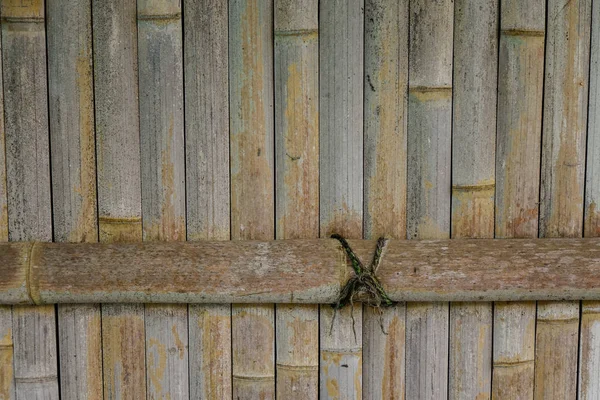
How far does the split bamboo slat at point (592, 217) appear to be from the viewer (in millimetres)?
2193

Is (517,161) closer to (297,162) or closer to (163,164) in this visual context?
(297,162)

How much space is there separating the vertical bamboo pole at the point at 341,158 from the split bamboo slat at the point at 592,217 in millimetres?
767

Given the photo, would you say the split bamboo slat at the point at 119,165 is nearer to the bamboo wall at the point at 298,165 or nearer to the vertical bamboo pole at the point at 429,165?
the bamboo wall at the point at 298,165

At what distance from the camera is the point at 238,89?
218 cm

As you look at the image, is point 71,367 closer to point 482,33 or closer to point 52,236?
point 52,236

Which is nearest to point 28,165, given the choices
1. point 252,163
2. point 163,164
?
point 163,164

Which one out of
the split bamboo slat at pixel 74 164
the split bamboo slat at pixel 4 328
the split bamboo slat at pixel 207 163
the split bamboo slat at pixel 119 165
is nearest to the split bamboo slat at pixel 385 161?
the split bamboo slat at pixel 207 163

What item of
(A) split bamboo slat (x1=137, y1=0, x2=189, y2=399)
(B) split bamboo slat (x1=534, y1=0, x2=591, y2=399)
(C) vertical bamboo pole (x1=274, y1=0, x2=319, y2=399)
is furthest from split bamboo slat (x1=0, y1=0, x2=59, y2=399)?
(B) split bamboo slat (x1=534, y1=0, x2=591, y2=399)

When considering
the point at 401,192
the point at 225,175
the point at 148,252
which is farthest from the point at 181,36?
the point at 401,192

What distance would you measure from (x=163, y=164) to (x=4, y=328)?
→ 79 centimetres

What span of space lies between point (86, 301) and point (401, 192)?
3.64 feet

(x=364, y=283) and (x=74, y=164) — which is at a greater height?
(x=74, y=164)

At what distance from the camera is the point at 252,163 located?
2.21 meters

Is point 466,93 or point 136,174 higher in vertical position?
point 466,93
